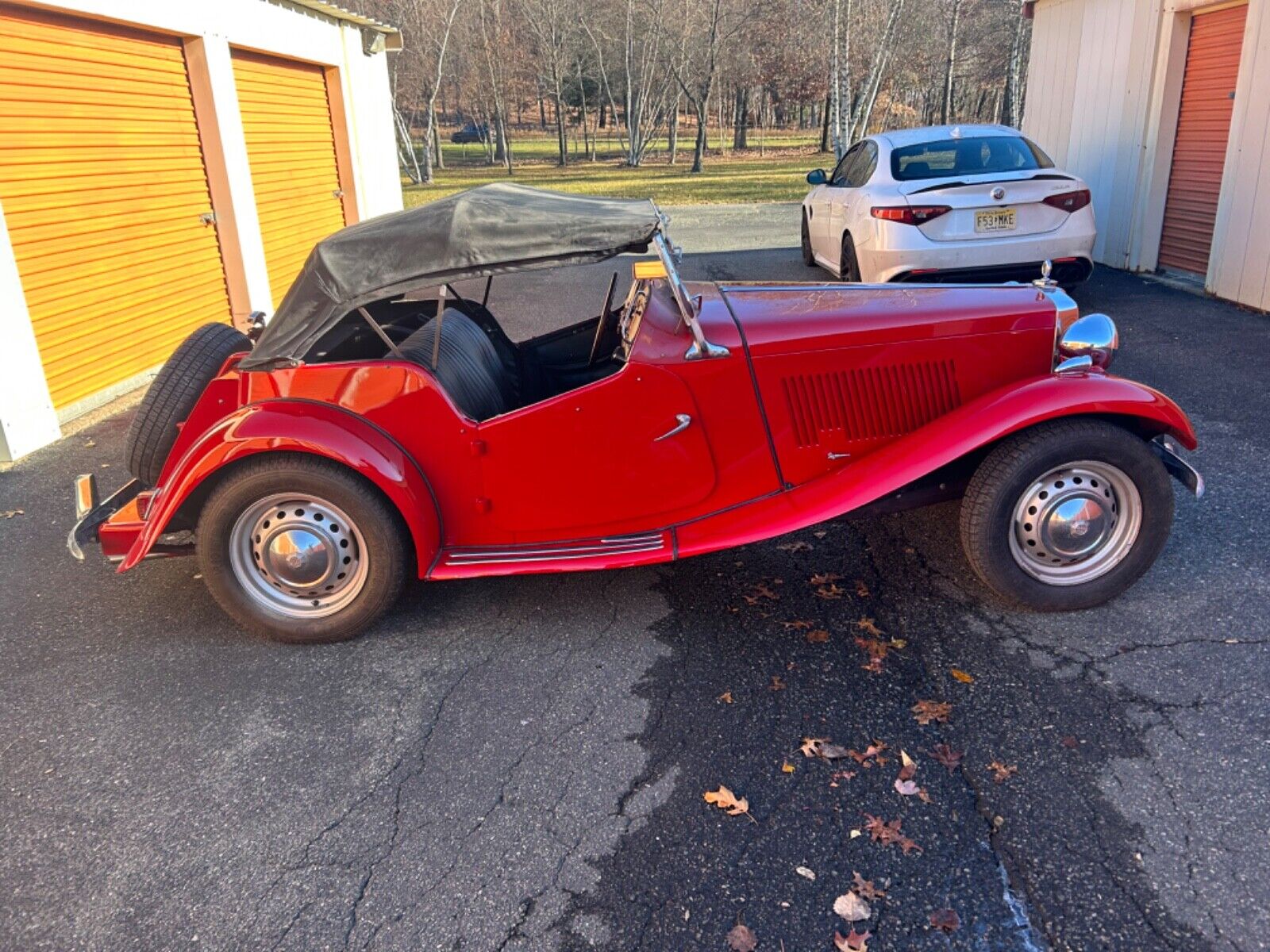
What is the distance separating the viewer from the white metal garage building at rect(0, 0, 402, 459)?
6.55m

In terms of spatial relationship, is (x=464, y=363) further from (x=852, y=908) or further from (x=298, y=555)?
(x=852, y=908)

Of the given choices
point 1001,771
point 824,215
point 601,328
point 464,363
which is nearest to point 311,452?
point 464,363

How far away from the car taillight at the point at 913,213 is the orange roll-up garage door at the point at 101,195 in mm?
6653

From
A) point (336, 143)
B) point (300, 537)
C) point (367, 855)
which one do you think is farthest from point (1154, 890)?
point (336, 143)

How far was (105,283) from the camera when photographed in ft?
24.6

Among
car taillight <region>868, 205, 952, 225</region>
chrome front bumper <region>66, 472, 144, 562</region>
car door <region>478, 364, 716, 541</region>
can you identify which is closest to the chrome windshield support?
car door <region>478, 364, 716, 541</region>

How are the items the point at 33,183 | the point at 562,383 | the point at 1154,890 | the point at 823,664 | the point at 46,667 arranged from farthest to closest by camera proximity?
the point at 33,183 < the point at 562,383 < the point at 46,667 < the point at 823,664 < the point at 1154,890

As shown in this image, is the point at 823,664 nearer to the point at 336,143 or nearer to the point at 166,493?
the point at 166,493

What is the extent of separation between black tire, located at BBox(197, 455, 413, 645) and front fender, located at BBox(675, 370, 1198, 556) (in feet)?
3.96

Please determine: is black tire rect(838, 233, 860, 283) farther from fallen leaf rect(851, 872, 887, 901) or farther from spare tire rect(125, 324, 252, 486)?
fallen leaf rect(851, 872, 887, 901)

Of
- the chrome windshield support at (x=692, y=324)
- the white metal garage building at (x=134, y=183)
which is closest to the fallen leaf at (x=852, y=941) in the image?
the chrome windshield support at (x=692, y=324)

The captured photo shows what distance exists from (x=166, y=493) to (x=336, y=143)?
35.9ft

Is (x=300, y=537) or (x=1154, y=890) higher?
(x=300, y=537)

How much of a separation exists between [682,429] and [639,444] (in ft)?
0.60
